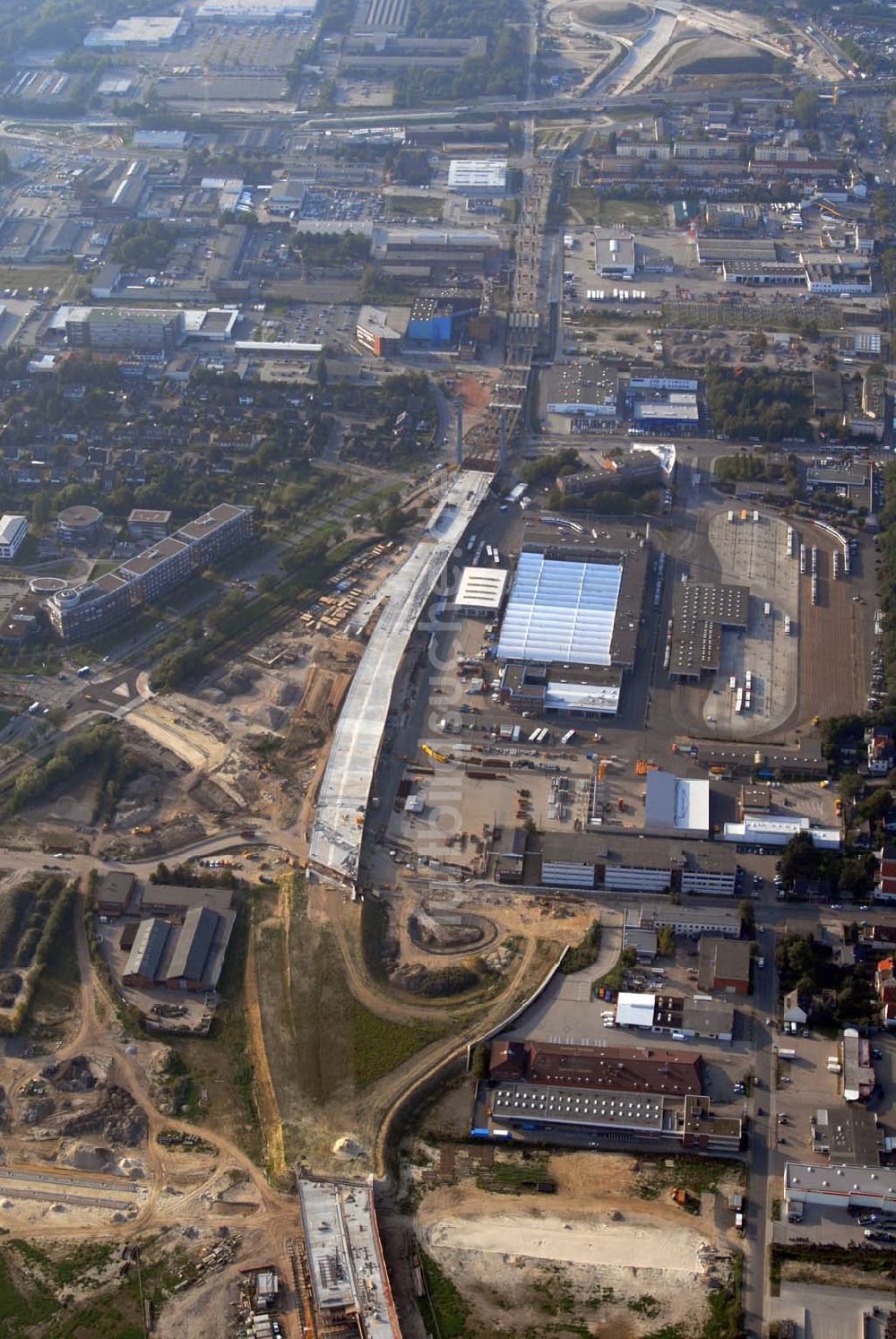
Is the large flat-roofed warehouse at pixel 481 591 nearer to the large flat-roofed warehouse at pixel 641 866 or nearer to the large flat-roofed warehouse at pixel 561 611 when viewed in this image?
the large flat-roofed warehouse at pixel 561 611

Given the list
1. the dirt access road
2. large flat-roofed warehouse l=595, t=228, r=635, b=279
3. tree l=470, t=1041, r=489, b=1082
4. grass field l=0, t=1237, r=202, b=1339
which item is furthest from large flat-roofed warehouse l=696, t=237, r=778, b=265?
grass field l=0, t=1237, r=202, b=1339

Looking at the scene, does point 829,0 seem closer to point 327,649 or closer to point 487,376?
point 487,376

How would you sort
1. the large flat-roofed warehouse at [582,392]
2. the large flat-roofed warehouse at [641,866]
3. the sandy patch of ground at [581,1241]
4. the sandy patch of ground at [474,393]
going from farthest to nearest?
the sandy patch of ground at [474,393], the large flat-roofed warehouse at [582,392], the large flat-roofed warehouse at [641,866], the sandy patch of ground at [581,1241]

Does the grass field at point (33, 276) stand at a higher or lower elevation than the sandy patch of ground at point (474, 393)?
higher

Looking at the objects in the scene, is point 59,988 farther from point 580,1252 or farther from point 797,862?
point 797,862

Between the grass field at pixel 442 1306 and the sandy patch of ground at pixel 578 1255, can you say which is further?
the sandy patch of ground at pixel 578 1255

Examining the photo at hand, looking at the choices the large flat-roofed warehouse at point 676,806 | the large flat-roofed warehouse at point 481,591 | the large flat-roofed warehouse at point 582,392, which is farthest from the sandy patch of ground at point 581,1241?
the large flat-roofed warehouse at point 582,392

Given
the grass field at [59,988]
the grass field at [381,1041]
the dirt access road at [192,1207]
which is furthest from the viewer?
the grass field at [59,988]

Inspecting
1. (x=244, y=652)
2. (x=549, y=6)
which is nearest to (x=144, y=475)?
(x=244, y=652)
